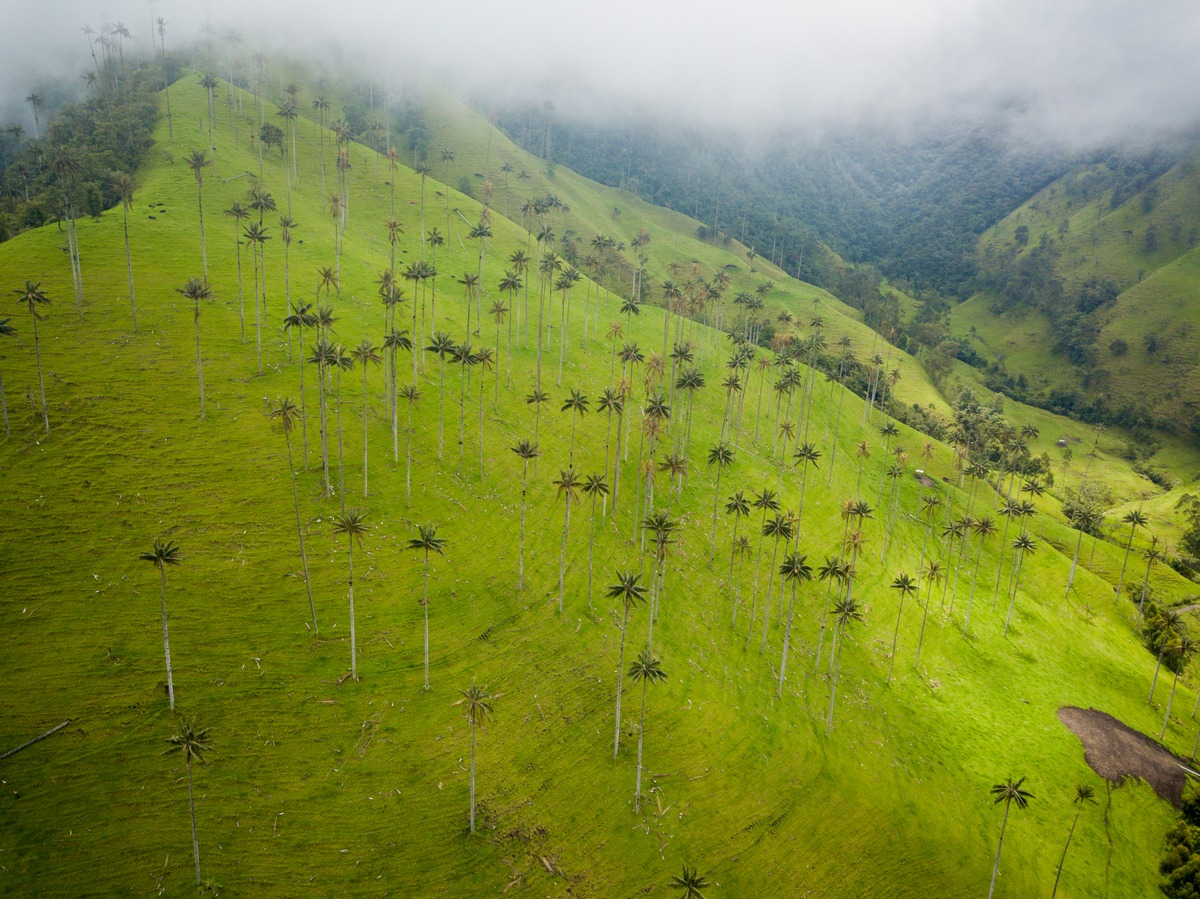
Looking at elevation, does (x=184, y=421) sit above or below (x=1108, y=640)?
above

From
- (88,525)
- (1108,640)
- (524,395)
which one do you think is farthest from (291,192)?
(1108,640)

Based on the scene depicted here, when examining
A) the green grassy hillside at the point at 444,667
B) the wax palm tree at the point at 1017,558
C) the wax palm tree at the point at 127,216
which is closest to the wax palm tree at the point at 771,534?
the green grassy hillside at the point at 444,667

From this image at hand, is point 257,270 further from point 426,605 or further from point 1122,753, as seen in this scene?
point 1122,753

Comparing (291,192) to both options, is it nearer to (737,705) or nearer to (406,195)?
(406,195)

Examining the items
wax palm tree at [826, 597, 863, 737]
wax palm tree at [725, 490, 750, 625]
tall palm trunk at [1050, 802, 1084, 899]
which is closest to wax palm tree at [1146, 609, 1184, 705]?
tall palm trunk at [1050, 802, 1084, 899]

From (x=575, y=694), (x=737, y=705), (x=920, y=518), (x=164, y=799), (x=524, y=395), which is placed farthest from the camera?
(x=920, y=518)

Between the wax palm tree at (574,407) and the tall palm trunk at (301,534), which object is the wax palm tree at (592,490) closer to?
the wax palm tree at (574,407)

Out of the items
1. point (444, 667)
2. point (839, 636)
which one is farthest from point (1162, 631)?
point (444, 667)

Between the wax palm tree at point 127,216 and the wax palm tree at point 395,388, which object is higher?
the wax palm tree at point 127,216
